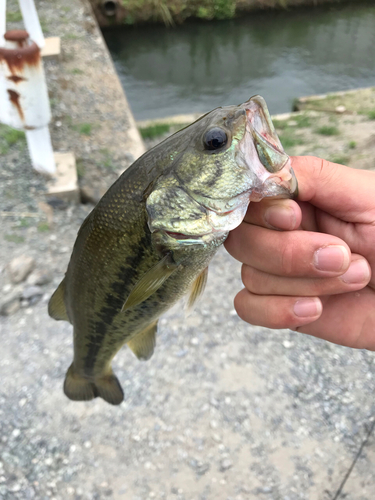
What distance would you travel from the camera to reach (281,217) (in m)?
1.66

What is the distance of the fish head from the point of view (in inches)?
55.3

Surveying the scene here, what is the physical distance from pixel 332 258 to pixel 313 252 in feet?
0.26

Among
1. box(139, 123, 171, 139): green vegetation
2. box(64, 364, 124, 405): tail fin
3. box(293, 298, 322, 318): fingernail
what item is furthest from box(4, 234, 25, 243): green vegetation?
box(139, 123, 171, 139): green vegetation

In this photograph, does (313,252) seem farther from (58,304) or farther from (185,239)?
(58,304)

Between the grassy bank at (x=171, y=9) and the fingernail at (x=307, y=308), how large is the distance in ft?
51.8

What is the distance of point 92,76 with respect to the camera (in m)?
7.77

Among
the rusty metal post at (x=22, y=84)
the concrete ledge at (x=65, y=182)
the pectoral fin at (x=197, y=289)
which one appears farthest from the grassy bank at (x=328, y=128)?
the pectoral fin at (x=197, y=289)

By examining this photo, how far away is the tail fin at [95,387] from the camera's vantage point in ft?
7.89

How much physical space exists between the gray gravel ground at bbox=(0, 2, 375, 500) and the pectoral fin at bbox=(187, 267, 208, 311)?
174 centimetres

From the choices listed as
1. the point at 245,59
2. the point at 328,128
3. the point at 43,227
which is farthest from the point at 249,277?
the point at 245,59

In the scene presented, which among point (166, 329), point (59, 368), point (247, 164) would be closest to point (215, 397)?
point (166, 329)

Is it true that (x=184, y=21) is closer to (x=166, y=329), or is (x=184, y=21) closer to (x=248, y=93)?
(x=248, y=93)

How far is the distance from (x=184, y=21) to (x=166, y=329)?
1552cm

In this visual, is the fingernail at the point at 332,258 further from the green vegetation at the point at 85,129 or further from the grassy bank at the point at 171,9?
the grassy bank at the point at 171,9
